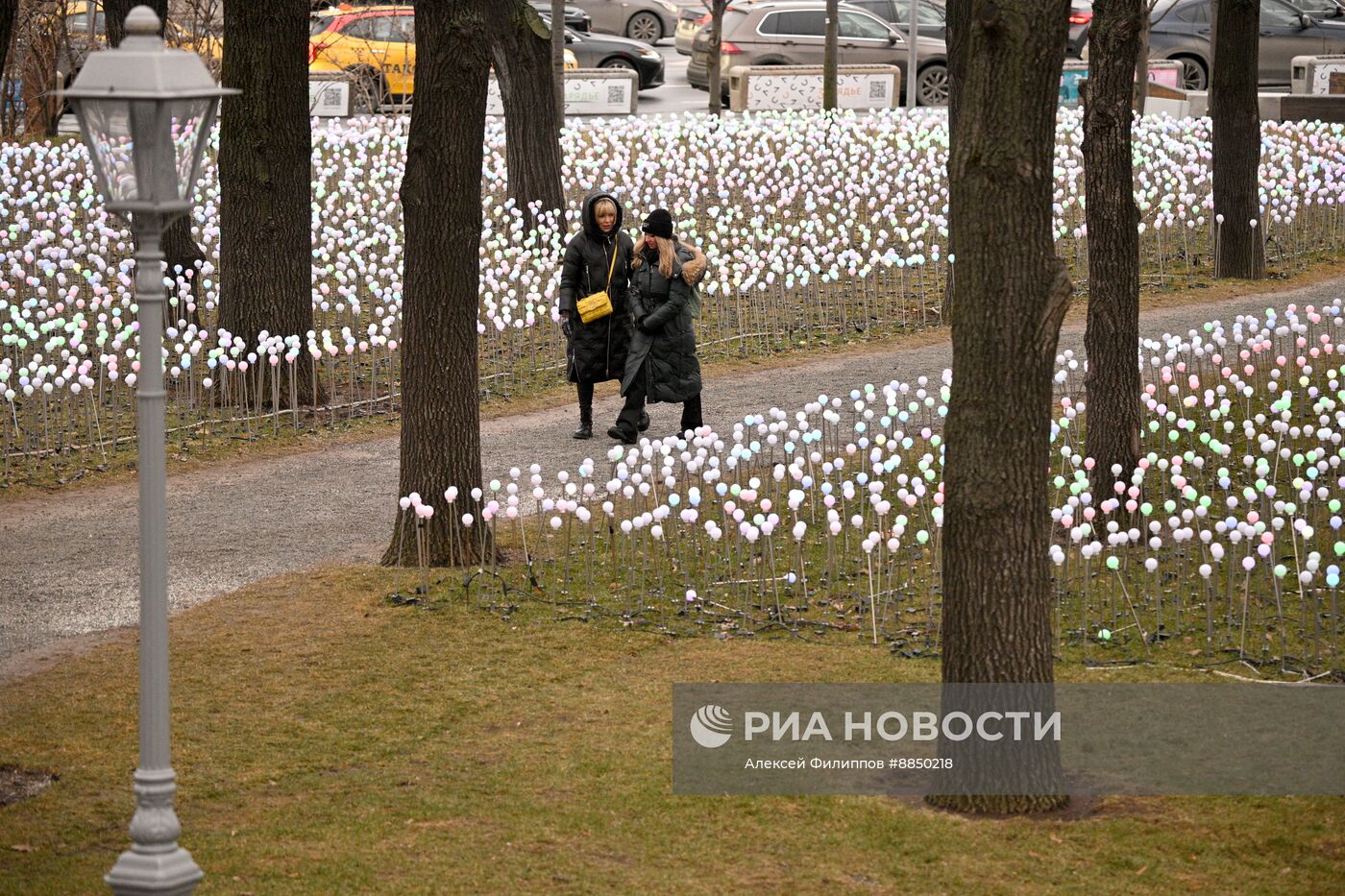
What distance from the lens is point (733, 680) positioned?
28.6 feet

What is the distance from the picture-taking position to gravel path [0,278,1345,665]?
10258 millimetres

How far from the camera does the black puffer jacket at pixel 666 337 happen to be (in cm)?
1310

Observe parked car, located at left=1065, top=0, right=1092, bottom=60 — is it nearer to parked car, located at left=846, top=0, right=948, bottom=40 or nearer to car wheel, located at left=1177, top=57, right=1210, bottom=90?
car wheel, located at left=1177, top=57, right=1210, bottom=90

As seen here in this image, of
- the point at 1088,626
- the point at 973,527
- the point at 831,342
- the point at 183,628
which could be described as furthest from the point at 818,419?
the point at 973,527

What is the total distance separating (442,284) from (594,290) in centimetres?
328

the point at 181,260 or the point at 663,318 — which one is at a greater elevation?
the point at 181,260

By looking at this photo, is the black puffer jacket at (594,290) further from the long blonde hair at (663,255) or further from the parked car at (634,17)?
the parked car at (634,17)

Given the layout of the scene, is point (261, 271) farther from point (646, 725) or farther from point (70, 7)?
point (70, 7)

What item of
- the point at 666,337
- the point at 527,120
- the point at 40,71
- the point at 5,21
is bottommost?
the point at 666,337

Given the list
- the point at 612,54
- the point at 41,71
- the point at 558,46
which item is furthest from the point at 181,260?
the point at 612,54

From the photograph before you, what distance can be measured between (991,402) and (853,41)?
88.1 feet

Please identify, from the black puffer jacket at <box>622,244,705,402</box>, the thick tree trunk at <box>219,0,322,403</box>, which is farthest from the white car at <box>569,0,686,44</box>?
the black puffer jacket at <box>622,244,705,402</box>

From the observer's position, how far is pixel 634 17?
41.4 m

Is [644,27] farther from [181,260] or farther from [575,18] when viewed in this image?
[181,260]
